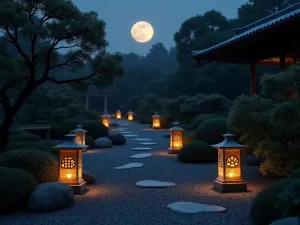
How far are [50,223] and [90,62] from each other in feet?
17.7

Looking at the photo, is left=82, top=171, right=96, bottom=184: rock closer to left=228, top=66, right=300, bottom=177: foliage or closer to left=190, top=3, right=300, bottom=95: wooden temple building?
left=228, top=66, right=300, bottom=177: foliage

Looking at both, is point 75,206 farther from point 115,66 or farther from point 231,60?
point 231,60

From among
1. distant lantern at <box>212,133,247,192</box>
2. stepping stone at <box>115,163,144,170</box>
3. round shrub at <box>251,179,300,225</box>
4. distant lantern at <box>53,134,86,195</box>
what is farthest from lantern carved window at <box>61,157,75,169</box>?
round shrub at <box>251,179,300,225</box>

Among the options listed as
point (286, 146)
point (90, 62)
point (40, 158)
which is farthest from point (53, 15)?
point (286, 146)

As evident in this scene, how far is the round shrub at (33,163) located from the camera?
511 centimetres

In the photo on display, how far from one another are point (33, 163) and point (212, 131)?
21.2 feet

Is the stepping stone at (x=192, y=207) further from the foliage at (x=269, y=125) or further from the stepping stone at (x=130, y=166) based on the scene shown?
the stepping stone at (x=130, y=166)

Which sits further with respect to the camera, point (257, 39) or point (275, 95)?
point (257, 39)

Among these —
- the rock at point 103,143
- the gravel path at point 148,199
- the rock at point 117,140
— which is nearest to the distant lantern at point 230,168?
the gravel path at point 148,199

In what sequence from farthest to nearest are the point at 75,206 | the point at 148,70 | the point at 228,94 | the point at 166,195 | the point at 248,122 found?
1. the point at 148,70
2. the point at 228,94
3. the point at 248,122
4. the point at 166,195
5. the point at 75,206

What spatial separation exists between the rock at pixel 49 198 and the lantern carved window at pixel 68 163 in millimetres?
774

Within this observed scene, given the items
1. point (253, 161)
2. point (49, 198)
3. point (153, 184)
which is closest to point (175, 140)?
point (253, 161)

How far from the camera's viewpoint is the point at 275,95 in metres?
5.52

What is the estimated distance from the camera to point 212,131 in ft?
34.5
